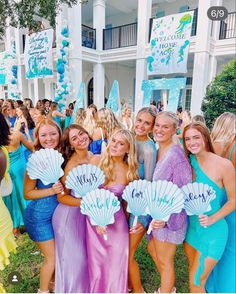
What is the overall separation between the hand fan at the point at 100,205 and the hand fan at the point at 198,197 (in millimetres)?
461

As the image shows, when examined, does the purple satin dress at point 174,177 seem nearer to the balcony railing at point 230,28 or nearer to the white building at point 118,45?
the balcony railing at point 230,28

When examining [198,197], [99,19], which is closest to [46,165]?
[198,197]

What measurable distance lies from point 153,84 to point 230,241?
4603mm

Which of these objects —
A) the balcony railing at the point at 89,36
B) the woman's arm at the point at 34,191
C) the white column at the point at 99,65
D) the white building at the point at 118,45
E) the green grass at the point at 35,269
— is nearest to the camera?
the woman's arm at the point at 34,191

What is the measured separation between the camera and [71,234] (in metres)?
1.87

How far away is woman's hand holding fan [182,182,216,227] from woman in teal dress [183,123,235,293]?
0.19ft

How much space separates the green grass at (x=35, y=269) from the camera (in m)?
2.45

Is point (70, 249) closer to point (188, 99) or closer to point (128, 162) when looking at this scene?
point (128, 162)

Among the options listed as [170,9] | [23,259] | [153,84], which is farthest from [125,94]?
[23,259]

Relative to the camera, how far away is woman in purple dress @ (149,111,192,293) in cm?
172

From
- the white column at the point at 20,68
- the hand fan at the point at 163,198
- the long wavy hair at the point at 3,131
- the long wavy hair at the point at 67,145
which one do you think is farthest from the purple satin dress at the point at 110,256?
the white column at the point at 20,68

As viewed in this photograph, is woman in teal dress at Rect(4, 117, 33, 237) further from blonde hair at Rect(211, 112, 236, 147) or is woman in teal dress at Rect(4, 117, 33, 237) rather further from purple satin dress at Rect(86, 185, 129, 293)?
blonde hair at Rect(211, 112, 236, 147)

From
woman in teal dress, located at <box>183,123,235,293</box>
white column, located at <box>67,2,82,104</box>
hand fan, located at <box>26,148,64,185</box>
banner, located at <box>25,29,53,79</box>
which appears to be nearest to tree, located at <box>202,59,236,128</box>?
woman in teal dress, located at <box>183,123,235,293</box>

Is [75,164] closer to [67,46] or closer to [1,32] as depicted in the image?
[1,32]
